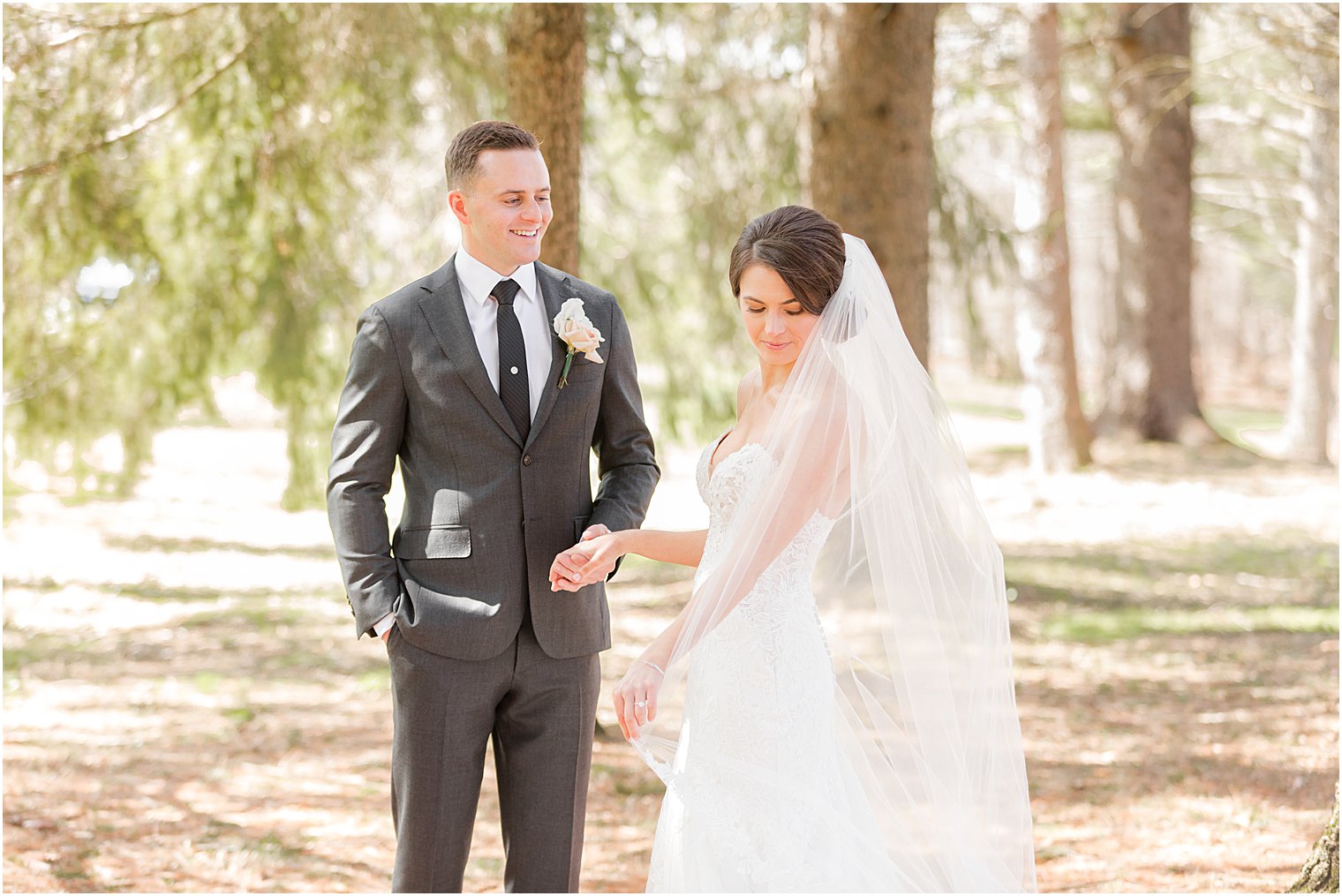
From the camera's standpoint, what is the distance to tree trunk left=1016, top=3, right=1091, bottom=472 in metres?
12.6

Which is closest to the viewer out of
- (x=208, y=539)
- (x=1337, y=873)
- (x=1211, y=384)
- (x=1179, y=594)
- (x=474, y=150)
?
(x=474, y=150)

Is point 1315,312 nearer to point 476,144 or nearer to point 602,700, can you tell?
point 602,700

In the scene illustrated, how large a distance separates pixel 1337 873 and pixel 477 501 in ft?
9.18

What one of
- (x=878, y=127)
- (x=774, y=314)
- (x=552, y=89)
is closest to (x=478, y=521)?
(x=774, y=314)

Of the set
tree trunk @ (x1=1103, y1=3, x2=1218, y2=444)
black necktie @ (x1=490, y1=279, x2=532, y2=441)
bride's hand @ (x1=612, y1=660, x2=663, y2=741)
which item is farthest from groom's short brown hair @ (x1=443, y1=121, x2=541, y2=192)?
tree trunk @ (x1=1103, y1=3, x2=1218, y2=444)

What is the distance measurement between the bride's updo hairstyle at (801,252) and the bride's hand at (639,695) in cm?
101

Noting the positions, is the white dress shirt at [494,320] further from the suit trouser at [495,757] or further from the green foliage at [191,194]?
the green foliage at [191,194]

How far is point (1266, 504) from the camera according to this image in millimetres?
12688

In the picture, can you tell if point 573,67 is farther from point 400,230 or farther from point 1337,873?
→ point 400,230

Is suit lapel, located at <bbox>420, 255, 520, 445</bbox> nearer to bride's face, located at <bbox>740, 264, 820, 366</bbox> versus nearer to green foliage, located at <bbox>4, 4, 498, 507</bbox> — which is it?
bride's face, located at <bbox>740, 264, 820, 366</bbox>

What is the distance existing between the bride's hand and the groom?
10.6 inches

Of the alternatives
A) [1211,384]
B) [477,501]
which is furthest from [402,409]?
[1211,384]

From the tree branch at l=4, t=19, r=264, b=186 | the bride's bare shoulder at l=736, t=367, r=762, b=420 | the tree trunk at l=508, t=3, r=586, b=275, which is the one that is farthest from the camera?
the tree branch at l=4, t=19, r=264, b=186

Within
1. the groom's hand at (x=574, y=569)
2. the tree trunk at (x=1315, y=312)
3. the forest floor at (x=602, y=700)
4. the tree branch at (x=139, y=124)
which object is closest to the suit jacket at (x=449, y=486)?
the groom's hand at (x=574, y=569)
